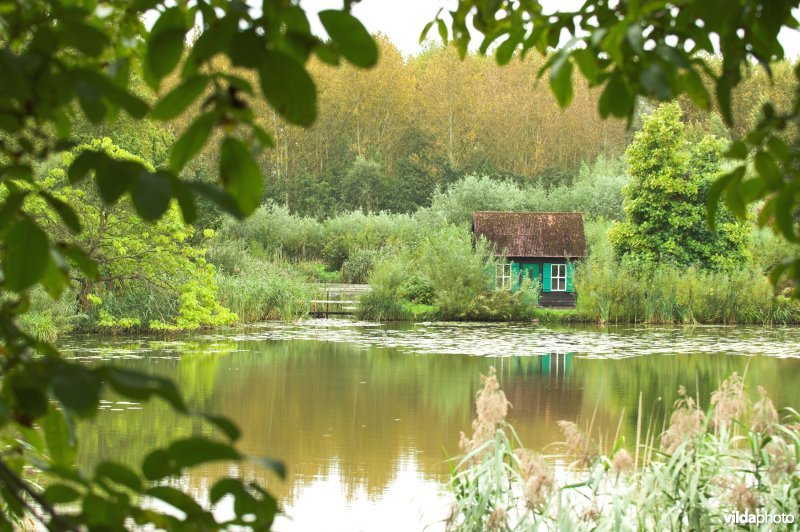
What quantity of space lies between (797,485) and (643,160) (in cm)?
1979

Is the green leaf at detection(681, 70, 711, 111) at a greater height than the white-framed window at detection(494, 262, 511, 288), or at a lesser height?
lesser

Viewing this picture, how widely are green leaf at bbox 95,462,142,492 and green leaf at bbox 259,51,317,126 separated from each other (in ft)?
1.33

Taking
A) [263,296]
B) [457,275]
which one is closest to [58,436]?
[263,296]

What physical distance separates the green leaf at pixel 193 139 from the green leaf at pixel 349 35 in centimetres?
14

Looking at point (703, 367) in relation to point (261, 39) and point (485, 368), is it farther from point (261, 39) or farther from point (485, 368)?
point (261, 39)

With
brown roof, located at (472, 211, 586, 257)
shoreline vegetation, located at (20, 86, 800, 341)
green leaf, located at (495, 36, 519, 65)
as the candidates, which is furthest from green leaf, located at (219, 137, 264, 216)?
brown roof, located at (472, 211, 586, 257)

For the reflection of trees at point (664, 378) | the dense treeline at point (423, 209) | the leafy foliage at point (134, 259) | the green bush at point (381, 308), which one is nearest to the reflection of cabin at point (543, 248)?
the dense treeline at point (423, 209)

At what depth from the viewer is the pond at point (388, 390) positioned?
759cm

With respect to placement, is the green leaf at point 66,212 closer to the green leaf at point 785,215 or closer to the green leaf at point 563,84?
the green leaf at point 563,84

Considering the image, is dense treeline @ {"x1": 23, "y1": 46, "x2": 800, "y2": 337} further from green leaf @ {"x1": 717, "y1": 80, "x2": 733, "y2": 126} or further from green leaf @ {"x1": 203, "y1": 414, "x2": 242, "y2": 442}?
green leaf @ {"x1": 203, "y1": 414, "x2": 242, "y2": 442}

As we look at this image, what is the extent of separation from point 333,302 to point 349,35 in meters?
22.0

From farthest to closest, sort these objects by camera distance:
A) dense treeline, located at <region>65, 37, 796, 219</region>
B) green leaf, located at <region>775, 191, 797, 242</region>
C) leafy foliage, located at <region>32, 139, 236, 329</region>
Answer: dense treeline, located at <region>65, 37, 796, 219</region> → leafy foliage, located at <region>32, 139, 236, 329</region> → green leaf, located at <region>775, 191, 797, 242</region>

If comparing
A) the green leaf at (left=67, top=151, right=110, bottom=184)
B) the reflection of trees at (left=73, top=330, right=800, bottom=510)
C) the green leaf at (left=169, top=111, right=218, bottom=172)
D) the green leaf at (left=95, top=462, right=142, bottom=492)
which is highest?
the green leaf at (left=169, top=111, right=218, bottom=172)

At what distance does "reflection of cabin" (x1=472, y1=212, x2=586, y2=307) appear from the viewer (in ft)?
79.5
